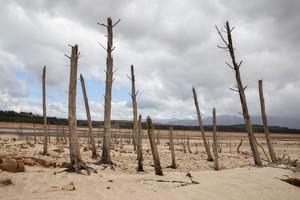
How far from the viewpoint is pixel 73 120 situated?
938 centimetres

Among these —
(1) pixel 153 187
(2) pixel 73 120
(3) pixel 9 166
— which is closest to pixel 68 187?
(1) pixel 153 187

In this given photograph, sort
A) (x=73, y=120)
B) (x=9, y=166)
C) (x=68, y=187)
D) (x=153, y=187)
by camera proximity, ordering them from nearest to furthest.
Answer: (x=68, y=187), (x=153, y=187), (x=9, y=166), (x=73, y=120)

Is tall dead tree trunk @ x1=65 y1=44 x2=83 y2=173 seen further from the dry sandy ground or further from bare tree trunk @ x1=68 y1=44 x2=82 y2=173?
the dry sandy ground

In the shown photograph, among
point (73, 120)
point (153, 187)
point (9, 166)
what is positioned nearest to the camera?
point (153, 187)

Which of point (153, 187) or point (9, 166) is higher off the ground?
point (9, 166)

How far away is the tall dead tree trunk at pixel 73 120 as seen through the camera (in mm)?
8888

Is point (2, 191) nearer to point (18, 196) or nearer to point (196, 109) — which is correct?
point (18, 196)

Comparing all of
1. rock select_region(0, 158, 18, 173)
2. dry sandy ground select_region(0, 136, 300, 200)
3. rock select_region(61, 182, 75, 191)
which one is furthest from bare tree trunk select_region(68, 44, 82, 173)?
rock select_region(61, 182, 75, 191)

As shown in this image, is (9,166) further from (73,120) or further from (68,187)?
(68,187)

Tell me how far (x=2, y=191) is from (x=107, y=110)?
6088mm

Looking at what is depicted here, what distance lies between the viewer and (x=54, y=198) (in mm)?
6004

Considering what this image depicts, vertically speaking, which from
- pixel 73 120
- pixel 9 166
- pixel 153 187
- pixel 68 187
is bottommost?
pixel 153 187

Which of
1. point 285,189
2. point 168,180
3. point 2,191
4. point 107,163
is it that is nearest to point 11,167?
point 2,191

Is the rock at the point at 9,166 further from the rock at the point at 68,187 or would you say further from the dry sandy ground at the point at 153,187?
the rock at the point at 68,187
